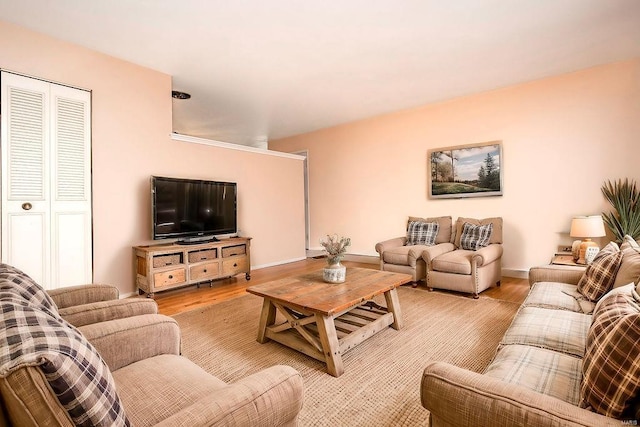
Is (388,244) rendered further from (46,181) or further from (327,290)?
(46,181)

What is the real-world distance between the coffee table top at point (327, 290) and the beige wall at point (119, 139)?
90.5 inches

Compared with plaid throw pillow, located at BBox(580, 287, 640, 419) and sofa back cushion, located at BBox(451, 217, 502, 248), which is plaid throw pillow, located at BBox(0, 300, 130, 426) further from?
sofa back cushion, located at BBox(451, 217, 502, 248)

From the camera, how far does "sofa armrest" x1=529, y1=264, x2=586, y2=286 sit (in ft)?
8.39

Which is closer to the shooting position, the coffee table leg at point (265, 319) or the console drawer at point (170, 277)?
the coffee table leg at point (265, 319)

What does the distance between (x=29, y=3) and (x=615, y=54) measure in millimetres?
6025

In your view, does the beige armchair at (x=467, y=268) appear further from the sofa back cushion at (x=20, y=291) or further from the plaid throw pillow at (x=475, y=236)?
the sofa back cushion at (x=20, y=291)

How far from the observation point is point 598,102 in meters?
3.87

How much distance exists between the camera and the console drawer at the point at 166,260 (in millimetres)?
3683

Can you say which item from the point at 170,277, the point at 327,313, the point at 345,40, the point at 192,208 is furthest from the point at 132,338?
the point at 345,40

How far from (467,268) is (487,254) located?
12.2 inches

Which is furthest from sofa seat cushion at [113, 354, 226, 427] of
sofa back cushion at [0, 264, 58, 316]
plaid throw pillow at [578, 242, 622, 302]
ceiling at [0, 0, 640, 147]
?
ceiling at [0, 0, 640, 147]

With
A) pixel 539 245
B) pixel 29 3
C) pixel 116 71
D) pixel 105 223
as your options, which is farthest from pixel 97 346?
pixel 539 245

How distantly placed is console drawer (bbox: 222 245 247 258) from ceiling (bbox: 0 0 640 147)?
7.65ft

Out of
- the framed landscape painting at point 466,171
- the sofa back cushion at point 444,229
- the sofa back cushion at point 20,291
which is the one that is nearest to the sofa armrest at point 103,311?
the sofa back cushion at point 20,291
